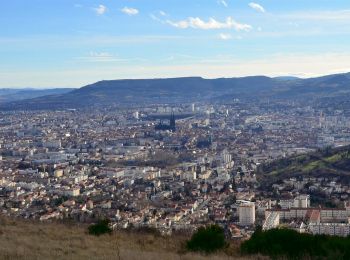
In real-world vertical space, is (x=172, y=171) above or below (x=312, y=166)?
below

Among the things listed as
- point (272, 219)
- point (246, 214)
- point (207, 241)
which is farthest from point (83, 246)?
point (246, 214)

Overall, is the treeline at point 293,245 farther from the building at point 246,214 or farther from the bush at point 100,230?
the building at point 246,214

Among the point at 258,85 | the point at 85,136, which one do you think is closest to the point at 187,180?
the point at 85,136

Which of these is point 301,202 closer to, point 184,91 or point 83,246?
point 83,246

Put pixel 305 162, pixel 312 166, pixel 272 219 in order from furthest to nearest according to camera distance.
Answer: pixel 305 162 < pixel 312 166 < pixel 272 219

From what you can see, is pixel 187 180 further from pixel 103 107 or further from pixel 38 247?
pixel 103 107

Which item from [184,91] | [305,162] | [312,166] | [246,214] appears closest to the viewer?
[246,214]

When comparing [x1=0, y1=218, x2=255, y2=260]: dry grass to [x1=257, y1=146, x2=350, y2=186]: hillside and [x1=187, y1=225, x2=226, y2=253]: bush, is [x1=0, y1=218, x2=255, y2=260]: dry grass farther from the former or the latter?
[x1=257, y1=146, x2=350, y2=186]: hillside

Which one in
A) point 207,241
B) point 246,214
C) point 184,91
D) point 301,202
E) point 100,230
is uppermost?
point 207,241

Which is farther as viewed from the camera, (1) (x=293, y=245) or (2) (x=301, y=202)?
(2) (x=301, y=202)
